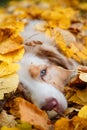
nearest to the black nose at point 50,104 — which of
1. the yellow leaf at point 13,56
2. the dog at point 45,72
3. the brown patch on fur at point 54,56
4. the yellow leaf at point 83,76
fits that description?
the dog at point 45,72

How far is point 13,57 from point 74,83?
0.46 m

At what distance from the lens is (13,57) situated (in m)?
2.83

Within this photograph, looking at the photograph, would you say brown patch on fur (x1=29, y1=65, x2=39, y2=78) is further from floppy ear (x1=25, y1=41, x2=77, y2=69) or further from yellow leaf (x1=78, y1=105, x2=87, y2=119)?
yellow leaf (x1=78, y1=105, x2=87, y2=119)

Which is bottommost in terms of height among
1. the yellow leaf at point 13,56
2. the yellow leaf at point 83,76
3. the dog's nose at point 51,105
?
the dog's nose at point 51,105

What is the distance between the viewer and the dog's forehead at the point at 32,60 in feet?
9.92

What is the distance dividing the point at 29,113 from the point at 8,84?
250 mm

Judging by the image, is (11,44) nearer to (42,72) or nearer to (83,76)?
(42,72)

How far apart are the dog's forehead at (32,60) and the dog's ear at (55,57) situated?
0.16 feet

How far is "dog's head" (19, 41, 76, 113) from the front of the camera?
273cm

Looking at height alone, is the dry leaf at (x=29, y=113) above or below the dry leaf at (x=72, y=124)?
below

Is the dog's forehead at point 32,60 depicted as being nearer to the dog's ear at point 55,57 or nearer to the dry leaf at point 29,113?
the dog's ear at point 55,57

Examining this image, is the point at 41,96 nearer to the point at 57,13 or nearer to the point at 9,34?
the point at 9,34

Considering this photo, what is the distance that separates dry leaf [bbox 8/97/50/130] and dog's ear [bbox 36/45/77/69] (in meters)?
0.59

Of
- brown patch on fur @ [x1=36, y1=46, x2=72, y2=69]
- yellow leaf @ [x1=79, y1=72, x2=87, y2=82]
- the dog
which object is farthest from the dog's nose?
brown patch on fur @ [x1=36, y1=46, x2=72, y2=69]
